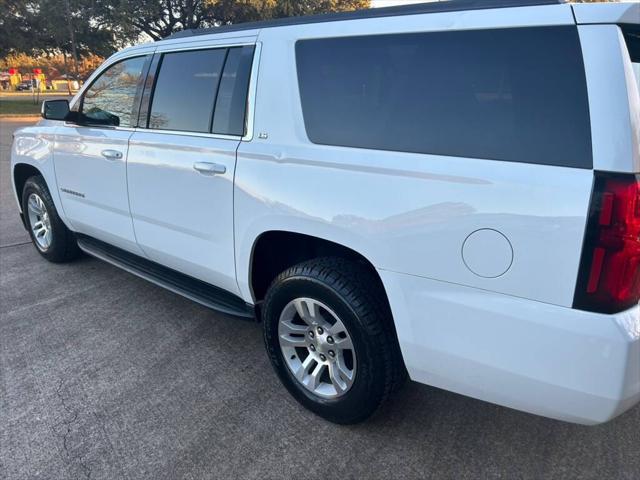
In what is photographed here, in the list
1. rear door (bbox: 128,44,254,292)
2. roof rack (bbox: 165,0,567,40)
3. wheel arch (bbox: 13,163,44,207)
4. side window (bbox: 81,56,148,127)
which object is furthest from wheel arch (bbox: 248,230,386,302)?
wheel arch (bbox: 13,163,44,207)

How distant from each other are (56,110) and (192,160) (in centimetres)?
182

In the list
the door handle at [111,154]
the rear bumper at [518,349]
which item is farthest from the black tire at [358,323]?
the door handle at [111,154]

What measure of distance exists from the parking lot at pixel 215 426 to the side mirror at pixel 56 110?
1.62 m

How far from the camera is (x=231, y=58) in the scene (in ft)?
9.49

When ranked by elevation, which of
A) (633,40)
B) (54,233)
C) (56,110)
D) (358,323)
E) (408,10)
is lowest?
(54,233)

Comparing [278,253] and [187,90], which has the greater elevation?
[187,90]

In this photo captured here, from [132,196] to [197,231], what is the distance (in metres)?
0.74

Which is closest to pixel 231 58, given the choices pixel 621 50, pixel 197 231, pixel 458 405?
pixel 197 231

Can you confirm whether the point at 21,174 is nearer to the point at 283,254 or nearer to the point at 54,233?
the point at 54,233

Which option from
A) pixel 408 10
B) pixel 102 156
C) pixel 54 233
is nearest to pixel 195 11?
pixel 54 233

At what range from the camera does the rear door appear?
9.24 feet

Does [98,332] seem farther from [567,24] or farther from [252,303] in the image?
[567,24]

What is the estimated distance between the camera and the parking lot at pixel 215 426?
7.64 feet

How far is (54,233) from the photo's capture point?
4.61m
